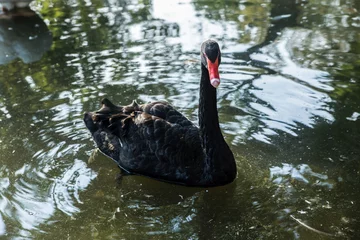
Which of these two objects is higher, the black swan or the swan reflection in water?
the black swan

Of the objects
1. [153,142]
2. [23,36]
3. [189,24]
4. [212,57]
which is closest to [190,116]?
[153,142]

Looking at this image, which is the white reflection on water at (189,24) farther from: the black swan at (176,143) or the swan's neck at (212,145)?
the swan's neck at (212,145)

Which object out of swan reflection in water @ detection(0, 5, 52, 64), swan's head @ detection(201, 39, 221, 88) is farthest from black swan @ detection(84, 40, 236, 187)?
swan reflection in water @ detection(0, 5, 52, 64)

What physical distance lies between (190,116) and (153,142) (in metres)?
0.89

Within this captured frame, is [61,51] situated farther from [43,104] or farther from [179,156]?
[179,156]

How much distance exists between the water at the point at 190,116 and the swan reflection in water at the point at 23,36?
4cm

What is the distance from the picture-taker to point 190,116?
4570 millimetres

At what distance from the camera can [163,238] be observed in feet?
9.96

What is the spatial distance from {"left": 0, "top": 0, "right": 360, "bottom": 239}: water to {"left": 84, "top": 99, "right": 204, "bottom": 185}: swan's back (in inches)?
4.1

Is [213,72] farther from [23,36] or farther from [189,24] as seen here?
[23,36]

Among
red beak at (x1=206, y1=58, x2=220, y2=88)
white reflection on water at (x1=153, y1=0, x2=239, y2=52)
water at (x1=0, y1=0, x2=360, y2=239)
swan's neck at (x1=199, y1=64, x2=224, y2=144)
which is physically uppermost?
red beak at (x1=206, y1=58, x2=220, y2=88)

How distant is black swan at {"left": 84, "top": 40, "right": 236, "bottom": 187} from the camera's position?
141 inches

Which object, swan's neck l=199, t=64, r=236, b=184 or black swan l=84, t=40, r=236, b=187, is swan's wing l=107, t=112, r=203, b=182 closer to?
black swan l=84, t=40, r=236, b=187

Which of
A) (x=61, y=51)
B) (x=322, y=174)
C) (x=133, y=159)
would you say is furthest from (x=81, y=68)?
(x=322, y=174)
